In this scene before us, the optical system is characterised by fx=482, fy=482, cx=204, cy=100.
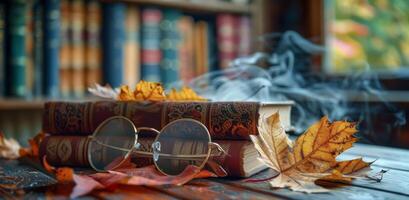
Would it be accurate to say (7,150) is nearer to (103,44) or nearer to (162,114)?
(162,114)

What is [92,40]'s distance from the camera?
1518 millimetres

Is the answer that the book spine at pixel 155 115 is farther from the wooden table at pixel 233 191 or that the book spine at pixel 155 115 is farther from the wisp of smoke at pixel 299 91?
the wisp of smoke at pixel 299 91

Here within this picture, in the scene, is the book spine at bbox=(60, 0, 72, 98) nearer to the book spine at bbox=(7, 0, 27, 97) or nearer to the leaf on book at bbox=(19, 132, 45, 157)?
the book spine at bbox=(7, 0, 27, 97)

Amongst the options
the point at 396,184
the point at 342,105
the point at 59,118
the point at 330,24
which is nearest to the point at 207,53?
the point at 330,24

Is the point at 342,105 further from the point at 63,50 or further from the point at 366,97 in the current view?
the point at 63,50

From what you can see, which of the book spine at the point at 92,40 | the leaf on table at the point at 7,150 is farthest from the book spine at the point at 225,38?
the leaf on table at the point at 7,150

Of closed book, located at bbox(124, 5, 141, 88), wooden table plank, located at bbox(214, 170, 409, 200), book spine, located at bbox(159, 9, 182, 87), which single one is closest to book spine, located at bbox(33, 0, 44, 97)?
closed book, located at bbox(124, 5, 141, 88)

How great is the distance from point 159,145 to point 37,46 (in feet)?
3.05

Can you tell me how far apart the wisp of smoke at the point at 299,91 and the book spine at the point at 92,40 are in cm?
45

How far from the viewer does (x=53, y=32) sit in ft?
4.70

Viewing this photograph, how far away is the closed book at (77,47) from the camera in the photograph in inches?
58.4

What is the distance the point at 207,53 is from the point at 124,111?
1.10m

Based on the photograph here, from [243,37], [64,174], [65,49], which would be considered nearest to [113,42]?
[65,49]

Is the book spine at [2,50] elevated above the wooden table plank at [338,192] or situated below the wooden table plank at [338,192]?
above
